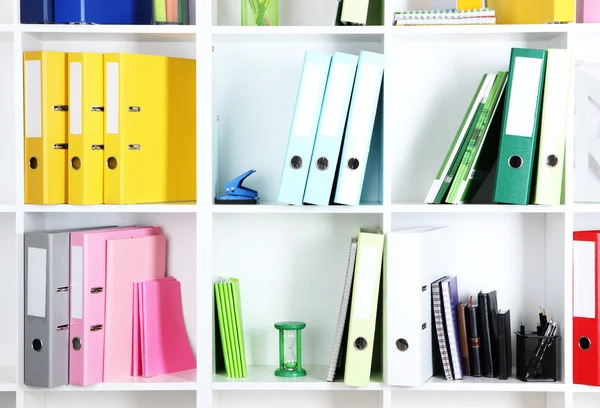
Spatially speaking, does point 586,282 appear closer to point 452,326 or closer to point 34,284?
point 452,326

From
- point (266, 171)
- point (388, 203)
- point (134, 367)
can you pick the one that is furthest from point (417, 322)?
point (134, 367)

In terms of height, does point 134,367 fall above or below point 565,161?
below

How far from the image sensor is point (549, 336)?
1803 millimetres

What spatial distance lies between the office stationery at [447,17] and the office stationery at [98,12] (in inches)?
26.5

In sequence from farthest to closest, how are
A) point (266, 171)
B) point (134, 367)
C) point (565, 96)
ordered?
point (266, 171) < point (134, 367) < point (565, 96)

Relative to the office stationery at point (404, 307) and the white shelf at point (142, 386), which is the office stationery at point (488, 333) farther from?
the white shelf at point (142, 386)

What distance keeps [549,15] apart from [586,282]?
66 centimetres

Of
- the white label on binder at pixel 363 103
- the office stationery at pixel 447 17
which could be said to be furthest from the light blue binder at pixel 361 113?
the office stationery at pixel 447 17

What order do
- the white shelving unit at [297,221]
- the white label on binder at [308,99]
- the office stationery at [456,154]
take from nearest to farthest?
the white label on binder at [308,99], the office stationery at [456,154], the white shelving unit at [297,221]

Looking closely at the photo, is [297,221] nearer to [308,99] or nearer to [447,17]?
[308,99]

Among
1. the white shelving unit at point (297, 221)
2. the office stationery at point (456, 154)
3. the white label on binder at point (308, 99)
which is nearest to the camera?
the white label on binder at point (308, 99)

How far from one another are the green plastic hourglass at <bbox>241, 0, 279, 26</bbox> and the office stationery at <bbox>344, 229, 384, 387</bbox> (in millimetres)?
605

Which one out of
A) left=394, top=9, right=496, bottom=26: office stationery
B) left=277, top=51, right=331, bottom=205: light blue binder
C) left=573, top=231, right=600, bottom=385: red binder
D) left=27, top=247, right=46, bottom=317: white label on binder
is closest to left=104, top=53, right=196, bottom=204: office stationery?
left=27, top=247, right=46, bottom=317: white label on binder

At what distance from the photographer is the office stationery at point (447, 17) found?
1772 mm
